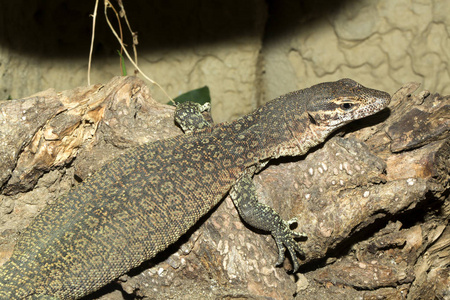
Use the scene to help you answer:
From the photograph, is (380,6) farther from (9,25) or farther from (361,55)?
(9,25)

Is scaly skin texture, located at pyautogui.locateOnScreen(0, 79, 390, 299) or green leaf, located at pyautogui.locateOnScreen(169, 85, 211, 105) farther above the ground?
green leaf, located at pyautogui.locateOnScreen(169, 85, 211, 105)

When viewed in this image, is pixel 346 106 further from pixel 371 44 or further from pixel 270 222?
pixel 371 44

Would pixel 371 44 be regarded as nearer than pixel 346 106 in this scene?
No

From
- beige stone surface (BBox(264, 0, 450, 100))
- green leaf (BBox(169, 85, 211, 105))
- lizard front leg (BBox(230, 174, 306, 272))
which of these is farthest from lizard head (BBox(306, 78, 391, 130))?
beige stone surface (BBox(264, 0, 450, 100))

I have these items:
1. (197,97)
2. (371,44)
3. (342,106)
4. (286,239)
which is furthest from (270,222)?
(371,44)

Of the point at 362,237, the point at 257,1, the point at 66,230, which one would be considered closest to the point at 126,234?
the point at 66,230

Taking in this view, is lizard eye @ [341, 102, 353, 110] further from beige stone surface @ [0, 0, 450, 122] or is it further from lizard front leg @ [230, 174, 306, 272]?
beige stone surface @ [0, 0, 450, 122]

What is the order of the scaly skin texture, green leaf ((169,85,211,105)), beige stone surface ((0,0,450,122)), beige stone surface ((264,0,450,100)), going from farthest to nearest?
beige stone surface ((264,0,450,100))
beige stone surface ((0,0,450,122))
green leaf ((169,85,211,105))
the scaly skin texture

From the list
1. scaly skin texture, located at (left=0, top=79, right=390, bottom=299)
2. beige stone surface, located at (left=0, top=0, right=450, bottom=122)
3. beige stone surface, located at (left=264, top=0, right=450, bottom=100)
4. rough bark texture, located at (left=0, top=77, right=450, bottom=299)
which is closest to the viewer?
scaly skin texture, located at (left=0, top=79, right=390, bottom=299)
